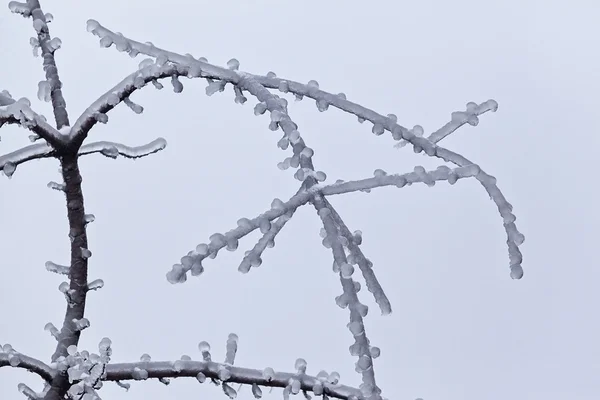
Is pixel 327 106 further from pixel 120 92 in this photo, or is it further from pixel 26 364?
pixel 26 364

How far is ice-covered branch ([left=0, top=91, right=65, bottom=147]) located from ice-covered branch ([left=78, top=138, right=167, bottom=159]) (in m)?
0.06

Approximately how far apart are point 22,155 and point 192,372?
28cm

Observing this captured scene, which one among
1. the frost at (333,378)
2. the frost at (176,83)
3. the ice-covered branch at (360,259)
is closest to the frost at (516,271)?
the ice-covered branch at (360,259)

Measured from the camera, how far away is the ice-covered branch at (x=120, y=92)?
0.73m

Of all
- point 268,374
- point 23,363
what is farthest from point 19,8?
point 268,374

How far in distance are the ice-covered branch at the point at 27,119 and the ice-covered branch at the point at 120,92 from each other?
2cm

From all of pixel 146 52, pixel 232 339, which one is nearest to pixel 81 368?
pixel 232 339

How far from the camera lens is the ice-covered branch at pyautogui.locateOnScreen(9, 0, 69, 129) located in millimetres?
853

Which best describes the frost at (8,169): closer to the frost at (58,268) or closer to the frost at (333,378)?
the frost at (58,268)

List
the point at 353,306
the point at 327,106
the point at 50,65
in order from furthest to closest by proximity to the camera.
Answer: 1. the point at 50,65
2. the point at 327,106
3. the point at 353,306

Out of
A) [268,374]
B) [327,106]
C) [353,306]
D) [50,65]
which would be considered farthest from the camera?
[50,65]

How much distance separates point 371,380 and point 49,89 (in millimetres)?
525

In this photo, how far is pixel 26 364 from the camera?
2.56 feet

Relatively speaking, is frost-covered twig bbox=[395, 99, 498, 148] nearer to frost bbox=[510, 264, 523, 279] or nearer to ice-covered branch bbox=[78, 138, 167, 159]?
frost bbox=[510, 264, 523, 279]
